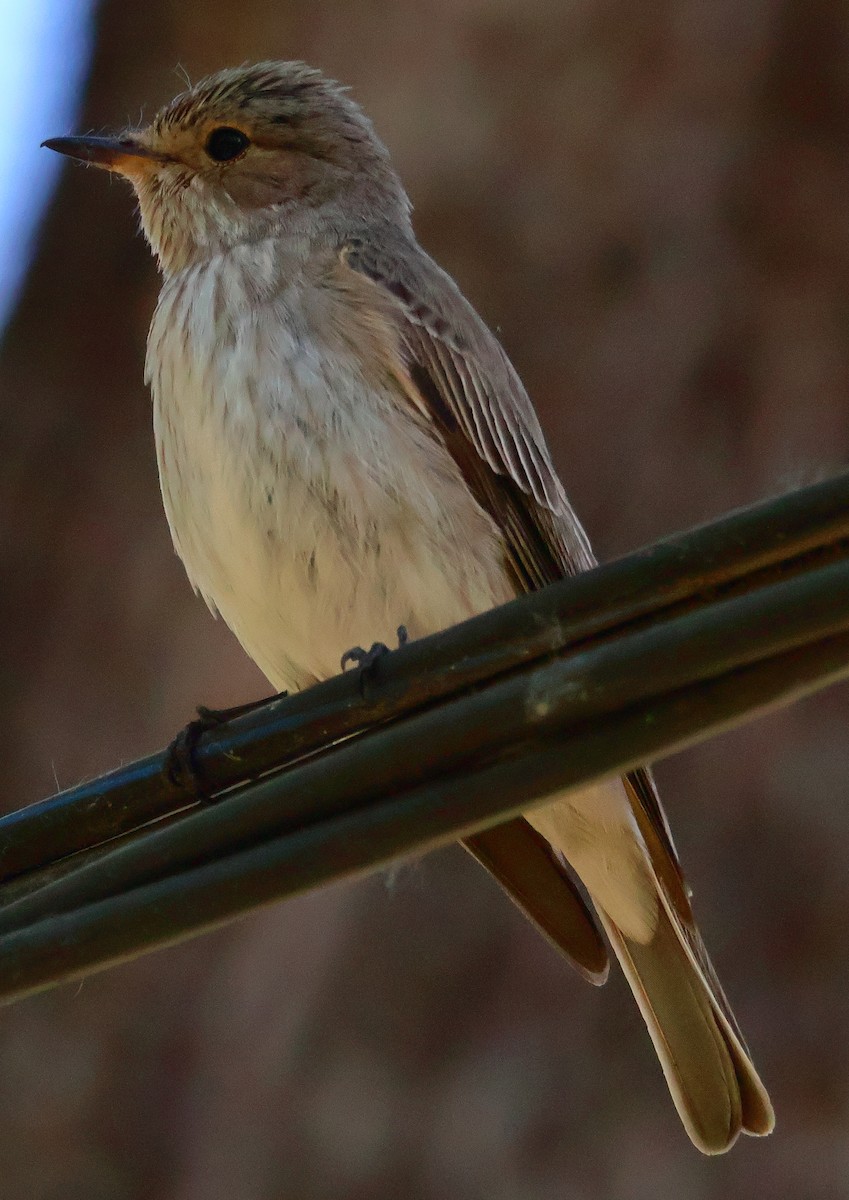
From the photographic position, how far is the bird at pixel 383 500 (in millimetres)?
3131

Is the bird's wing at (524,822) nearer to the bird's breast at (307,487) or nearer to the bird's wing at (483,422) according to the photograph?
the bird's wing at (483,422)

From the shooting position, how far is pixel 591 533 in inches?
178

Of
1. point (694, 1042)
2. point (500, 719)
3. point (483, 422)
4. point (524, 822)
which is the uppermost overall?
point (500, 719)

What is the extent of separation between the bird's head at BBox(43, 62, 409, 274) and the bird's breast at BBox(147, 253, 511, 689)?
21.6 inches

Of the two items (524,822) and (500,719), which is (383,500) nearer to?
(524,822)

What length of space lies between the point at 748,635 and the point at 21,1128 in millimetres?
3545

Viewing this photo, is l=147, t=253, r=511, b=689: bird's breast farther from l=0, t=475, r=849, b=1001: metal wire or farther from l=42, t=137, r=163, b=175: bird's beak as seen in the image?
l=0, t=475, r=849, b=1001: metal wire

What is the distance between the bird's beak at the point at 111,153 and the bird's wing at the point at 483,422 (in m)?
0.71

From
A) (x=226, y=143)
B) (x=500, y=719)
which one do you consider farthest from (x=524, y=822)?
(x=226, y=143)

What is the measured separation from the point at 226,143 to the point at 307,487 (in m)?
1.44

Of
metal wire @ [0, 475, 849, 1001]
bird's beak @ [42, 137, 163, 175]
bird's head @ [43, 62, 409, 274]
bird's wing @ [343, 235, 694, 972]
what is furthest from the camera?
bird's beak @ [42, 137, 163, 175]

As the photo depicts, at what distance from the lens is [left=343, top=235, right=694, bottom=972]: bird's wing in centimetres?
343

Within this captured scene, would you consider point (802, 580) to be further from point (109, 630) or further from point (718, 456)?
point (109, 630)

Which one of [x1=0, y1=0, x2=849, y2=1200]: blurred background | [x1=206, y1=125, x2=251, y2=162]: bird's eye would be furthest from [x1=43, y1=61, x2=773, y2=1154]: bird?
[x1=0, y1=0, x2=849, y2=1200]: blurred background
